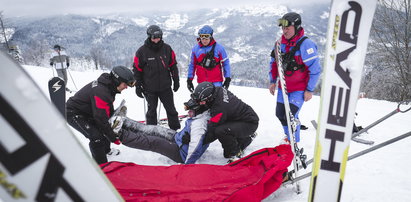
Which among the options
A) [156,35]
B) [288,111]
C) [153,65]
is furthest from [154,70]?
[288,111]

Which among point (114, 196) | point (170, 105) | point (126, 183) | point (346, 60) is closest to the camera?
point (114, 196)

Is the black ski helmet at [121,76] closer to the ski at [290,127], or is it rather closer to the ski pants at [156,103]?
the ski pants at [156,103]

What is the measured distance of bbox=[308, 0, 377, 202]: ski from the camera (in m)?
1.24

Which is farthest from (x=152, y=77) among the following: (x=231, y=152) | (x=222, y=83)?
(x=231, y=152)

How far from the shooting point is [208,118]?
3.29m

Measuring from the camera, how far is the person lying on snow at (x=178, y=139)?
3031 millimetres

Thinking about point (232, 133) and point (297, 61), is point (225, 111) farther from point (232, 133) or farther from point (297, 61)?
point (297, 61)

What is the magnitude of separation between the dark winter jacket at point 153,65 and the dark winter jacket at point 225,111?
53.2 inches

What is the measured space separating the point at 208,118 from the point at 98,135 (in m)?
1.55

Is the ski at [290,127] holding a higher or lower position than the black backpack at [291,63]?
lower

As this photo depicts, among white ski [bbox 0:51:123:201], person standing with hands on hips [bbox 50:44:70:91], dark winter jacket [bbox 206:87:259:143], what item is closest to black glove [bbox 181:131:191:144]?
A: dark winter jacket [bbox 206:87:259:143]

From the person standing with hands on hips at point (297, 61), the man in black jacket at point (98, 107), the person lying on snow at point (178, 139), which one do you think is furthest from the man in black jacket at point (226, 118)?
the man in black jacket at point (98, 107)

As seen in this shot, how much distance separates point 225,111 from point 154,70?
1.65 metres

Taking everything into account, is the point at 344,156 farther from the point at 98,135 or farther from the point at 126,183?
the point at 98,135
